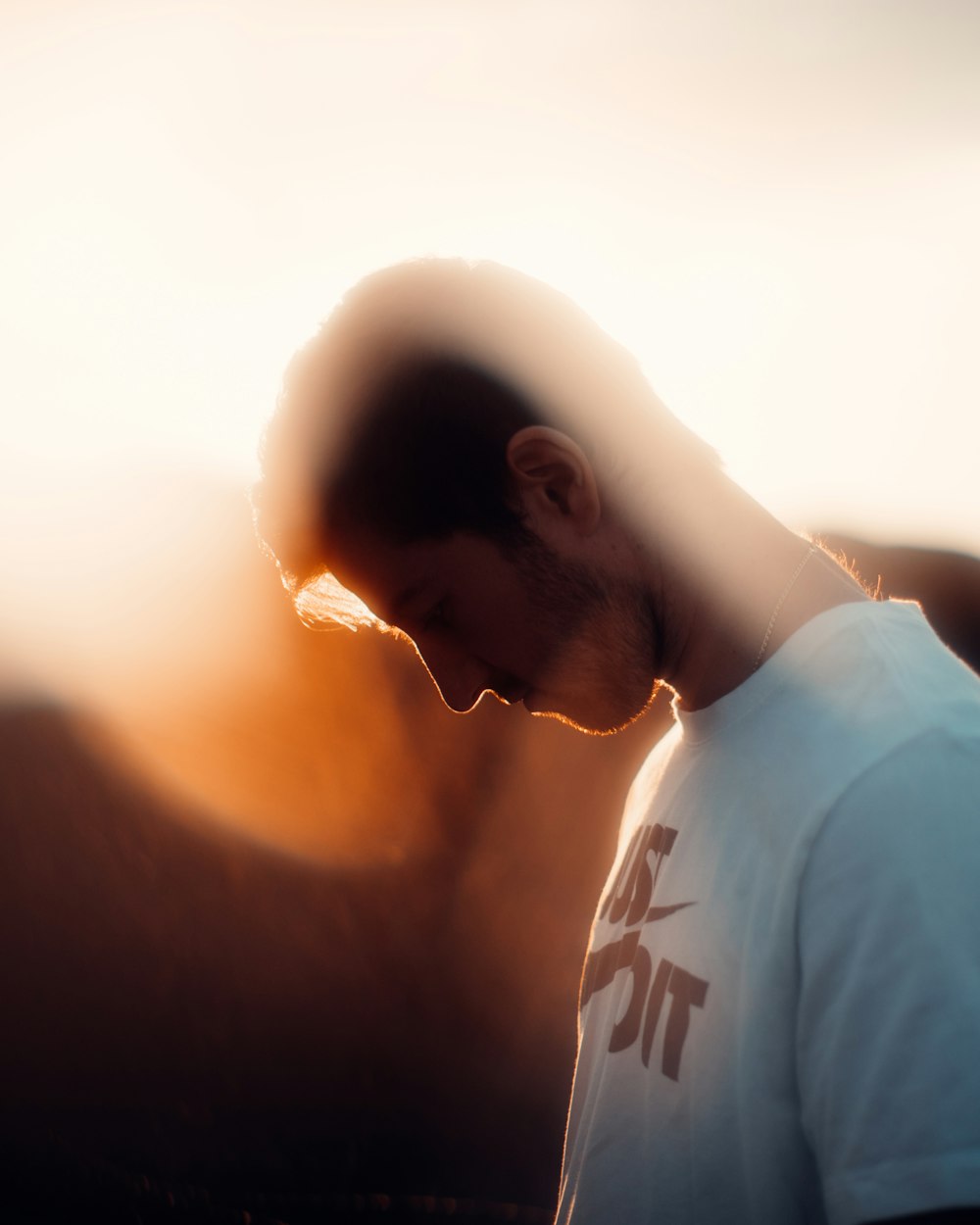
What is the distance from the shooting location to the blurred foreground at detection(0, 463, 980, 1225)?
3.44 meters

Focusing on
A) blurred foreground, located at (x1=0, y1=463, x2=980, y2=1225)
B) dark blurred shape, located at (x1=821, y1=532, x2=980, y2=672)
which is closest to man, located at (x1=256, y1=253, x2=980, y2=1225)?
blurred foreground, located at (x1=0, y1=463, x2=980, y2=1225)

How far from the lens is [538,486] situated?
1157 mm

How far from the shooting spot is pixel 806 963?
750 millimetres

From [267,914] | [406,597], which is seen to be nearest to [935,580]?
[267,914]

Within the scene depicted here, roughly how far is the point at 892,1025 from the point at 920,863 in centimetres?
13

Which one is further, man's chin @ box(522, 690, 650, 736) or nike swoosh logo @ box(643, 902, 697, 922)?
man's chin @ box(522, 690, 650, 736)

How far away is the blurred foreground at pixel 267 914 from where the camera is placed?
3443mm

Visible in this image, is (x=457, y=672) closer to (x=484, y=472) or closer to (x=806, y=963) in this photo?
(x=484, y=472)

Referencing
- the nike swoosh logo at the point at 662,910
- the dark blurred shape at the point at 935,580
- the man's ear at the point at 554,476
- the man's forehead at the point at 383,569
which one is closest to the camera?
the nike swoosh logo at the point at 662,910

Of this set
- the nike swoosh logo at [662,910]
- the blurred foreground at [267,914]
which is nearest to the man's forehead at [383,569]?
the nike swoosh logo at [662,910]

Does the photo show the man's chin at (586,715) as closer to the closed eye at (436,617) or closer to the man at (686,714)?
the man at (686,714)

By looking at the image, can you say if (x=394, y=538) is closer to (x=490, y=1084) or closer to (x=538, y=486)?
(x=538, y=486)

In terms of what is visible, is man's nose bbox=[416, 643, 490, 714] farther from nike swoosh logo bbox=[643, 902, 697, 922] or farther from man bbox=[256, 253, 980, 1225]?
nike swoosh logo bbox=[643, 902, 697, 922]

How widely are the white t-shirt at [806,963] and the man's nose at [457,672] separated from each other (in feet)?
1.25
